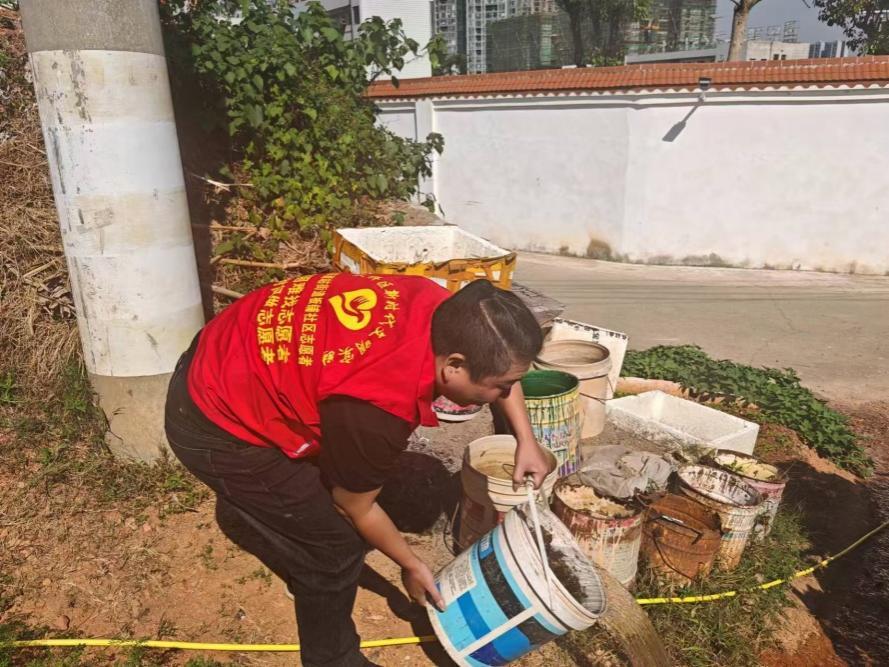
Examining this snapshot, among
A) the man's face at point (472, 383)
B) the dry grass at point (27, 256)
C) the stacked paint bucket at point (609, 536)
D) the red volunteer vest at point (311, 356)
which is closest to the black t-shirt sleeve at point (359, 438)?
the red volunteer vest at point (311, 356)

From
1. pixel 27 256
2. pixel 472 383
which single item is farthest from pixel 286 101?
pixel 472 383

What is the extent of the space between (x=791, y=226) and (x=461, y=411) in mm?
7576

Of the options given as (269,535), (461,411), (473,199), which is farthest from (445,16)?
(269,535)

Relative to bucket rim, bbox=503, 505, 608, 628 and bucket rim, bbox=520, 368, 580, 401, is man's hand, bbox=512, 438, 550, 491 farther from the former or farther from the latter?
bucket rim, bbox=520, 368, 580, 401

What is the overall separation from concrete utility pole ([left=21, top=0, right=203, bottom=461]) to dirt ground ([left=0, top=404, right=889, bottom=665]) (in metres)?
0.52

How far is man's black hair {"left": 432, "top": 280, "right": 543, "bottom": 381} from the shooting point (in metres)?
1.73

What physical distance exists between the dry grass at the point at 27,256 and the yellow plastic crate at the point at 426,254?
1.90 meters

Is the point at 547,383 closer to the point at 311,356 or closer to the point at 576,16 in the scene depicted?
the point at 311,356

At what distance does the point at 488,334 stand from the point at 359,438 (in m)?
0.43

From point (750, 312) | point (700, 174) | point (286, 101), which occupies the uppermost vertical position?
point (286, 101)

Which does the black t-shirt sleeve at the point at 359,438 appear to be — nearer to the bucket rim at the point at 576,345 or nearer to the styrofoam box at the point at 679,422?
the bucket rim at the point at 576,345

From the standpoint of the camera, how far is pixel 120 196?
3236 millimetres

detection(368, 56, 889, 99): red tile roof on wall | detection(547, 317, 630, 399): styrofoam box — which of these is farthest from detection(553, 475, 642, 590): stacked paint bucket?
detection(368, 56, 889, 99): red tile roof on wall

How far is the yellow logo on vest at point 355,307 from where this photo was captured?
6.25 feet
